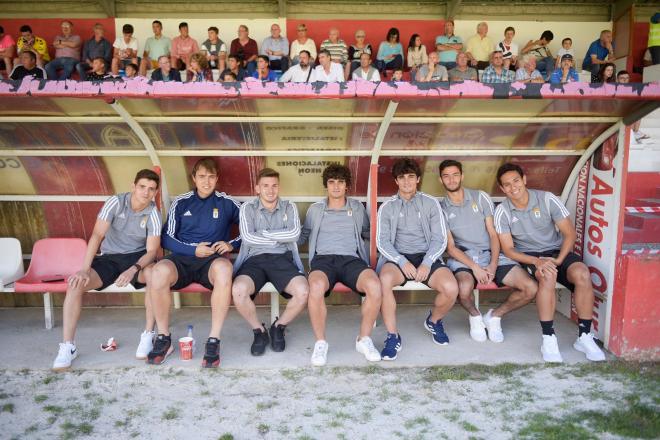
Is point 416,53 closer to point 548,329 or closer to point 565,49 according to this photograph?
point 565,49

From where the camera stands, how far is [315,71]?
→ 25.7 feet

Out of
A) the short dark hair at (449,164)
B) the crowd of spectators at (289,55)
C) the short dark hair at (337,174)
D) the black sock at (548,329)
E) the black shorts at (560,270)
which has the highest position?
the crowd of spectators at (289,55)

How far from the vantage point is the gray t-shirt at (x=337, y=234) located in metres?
3.92

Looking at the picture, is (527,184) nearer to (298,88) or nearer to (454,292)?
(454,292)

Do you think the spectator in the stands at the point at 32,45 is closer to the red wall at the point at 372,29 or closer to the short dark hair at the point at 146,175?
the red wall at the point at 372,29

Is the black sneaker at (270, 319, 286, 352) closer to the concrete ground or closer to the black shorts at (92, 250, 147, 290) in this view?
the concrete ground

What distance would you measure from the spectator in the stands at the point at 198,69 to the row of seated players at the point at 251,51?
10.3 inches

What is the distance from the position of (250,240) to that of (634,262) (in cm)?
273

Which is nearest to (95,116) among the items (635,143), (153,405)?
(153,405)

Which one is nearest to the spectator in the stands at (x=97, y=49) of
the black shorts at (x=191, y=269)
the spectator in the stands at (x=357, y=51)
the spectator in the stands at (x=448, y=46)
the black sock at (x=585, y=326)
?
the spectator in the stands at (x=357, y=51)

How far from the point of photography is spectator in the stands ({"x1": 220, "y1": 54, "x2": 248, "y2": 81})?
8042mm

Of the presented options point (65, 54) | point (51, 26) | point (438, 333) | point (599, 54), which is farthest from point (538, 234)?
point (51, 26)

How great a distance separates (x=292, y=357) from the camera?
3418 millimetres

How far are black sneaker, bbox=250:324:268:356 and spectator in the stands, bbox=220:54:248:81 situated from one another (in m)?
5.47
